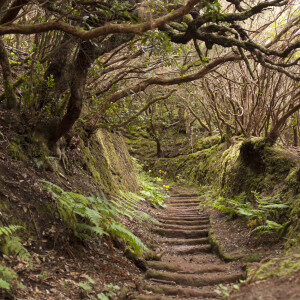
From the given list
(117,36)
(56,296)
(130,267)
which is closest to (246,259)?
(130,267)

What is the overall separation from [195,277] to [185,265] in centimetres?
68

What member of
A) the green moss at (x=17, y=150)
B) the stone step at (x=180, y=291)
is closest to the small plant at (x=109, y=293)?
the stone step at (x=180, y=291)

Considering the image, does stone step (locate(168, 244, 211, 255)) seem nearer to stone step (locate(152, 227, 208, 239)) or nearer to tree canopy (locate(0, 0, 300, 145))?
stone step (locate(152, 227, 208, 239))

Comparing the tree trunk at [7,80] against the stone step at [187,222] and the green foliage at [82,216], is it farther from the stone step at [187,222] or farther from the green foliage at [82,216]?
the stone step at [187,222]

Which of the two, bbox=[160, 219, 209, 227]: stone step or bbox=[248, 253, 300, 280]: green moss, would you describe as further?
bbox=[160, 219, 209, 227]: stone step

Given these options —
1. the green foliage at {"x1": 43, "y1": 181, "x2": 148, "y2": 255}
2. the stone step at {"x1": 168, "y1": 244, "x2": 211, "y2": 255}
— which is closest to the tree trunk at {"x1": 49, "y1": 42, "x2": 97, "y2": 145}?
the green foliage at {"x1": 43, "y1": 181, "x2": 148, "y2": 255}

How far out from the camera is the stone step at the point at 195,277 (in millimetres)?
3704

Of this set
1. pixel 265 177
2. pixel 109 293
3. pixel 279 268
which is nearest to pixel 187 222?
pixel 265 177

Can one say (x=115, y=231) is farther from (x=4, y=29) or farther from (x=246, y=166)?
(x=246, y=166)

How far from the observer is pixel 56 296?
249 cm

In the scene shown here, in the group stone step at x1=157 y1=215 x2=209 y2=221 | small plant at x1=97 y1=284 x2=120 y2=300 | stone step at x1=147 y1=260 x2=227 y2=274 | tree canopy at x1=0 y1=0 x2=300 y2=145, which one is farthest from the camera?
stone step at x1=157 y1=215 x2=209 y2=221

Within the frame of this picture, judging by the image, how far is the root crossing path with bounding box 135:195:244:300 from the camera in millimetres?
3387

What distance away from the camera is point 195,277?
3.87m

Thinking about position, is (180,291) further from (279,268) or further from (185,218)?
(185,218)
